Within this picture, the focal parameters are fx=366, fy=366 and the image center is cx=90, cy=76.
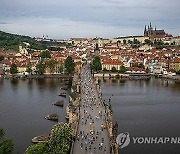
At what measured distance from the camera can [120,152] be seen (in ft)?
57.5

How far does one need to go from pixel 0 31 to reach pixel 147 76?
76.5m

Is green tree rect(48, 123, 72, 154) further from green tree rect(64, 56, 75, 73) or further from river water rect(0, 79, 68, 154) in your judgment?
green tree rect(64, 56, 75, 73)

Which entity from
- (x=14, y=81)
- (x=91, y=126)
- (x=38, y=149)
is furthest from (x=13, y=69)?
(x=38, y=149)

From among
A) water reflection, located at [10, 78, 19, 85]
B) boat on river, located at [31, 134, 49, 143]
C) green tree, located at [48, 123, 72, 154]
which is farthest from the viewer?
water reflection, located at [10, 78, 19, 85]

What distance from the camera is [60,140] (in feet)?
50.9

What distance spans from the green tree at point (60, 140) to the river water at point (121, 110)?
3.35 metres

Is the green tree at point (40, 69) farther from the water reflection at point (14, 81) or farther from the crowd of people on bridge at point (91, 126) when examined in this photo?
the crowd of people on bridge at point (91, 126)

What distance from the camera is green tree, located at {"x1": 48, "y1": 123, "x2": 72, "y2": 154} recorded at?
1508cm

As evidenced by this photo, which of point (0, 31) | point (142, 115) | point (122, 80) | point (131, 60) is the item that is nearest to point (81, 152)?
point (142, 115)

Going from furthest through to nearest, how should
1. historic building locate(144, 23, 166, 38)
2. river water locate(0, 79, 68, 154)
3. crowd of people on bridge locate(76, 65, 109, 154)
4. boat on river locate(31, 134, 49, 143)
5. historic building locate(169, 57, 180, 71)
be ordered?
historic building locate(144, 23, 166, 38) → historic building locate(169, 57, 180, 71) → river water locate(0, 79, 68, 154) → boat on river locate(31, 134, 49, 143) → crowd of people on bridge locate(76, 65, 109, 154)

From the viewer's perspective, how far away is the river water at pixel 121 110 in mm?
20578

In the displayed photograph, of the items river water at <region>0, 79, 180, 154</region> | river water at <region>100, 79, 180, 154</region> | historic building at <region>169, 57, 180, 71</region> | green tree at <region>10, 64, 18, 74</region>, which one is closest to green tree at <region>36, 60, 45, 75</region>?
green tree at <region>10, 64, 18, 74</region>

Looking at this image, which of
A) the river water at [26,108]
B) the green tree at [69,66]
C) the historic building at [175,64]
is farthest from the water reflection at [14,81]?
the historic building at [175,64]

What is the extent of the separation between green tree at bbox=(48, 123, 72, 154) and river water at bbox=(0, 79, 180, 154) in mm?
3349
